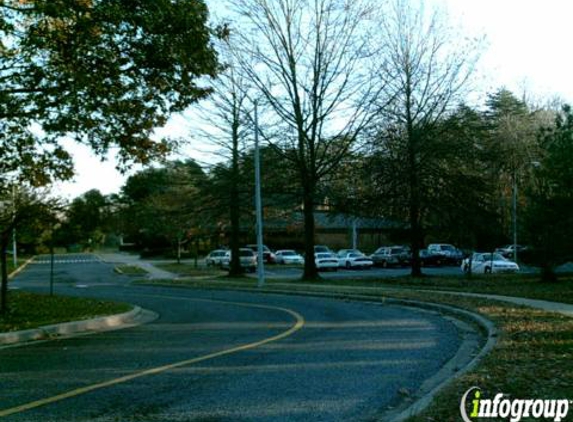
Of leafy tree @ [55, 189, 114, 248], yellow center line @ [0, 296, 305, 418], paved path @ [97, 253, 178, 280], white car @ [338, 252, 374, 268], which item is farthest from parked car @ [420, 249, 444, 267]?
yellow center line @ [0, 296, 305, 418]

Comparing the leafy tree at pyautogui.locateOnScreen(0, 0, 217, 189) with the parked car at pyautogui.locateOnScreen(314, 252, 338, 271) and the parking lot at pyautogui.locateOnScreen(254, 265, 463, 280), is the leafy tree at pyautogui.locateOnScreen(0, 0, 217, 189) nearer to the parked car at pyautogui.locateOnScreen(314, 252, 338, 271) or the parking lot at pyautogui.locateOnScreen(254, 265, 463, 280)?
the parking lot at pyautogui.locateOnScreen(254, 265, 463, 280)

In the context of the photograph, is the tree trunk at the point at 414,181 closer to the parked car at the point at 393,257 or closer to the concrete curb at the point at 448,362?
the concrete curb at the point at 448,362

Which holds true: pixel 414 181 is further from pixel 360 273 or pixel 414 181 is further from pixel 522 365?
pixel 522 365

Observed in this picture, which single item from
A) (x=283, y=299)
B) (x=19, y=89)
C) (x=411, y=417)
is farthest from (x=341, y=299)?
(x=411, y=417)

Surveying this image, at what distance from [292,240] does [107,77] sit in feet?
180

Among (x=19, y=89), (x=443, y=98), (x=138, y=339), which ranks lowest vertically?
(x=138, y=339)

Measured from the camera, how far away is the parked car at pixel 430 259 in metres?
49.0

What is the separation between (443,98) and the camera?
3130 cm

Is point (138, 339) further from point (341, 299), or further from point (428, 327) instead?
point (341, 299)

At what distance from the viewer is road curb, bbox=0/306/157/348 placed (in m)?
11.6
